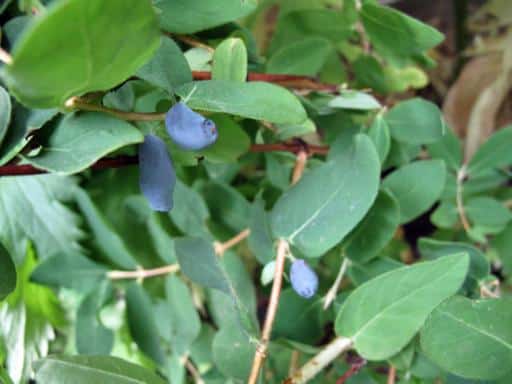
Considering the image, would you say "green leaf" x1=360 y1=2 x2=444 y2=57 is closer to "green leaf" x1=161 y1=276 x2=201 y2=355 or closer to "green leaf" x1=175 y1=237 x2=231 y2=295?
"green leaf" x1=175 y1=237 x2=231 y2=295

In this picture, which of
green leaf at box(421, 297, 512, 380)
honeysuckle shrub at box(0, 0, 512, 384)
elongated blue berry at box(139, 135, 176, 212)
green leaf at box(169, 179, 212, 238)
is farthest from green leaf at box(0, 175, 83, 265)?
green leaf at box(421, 297, 512, 380)

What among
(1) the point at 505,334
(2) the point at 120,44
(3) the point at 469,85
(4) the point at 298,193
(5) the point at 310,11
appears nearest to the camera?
(2) the point at 120,44

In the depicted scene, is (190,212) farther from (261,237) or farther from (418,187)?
(418,187)

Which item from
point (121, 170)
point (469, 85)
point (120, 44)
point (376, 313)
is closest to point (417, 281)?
point (376, 313)

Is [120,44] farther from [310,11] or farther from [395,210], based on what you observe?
[310,11]

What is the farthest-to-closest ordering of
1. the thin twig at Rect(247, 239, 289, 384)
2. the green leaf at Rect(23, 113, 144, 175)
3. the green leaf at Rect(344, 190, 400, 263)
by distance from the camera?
the green leaf at Rect(344, 190, 400, 263)
the thin twig at Rect(247, 239, 289, 384)
the green leaf at Rect(23, 113, 144, 175)

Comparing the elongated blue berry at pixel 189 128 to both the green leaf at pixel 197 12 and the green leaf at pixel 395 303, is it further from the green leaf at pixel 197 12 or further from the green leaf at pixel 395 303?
the green leaf at pixel 395 303

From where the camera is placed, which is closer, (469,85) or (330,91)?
(330,91)
